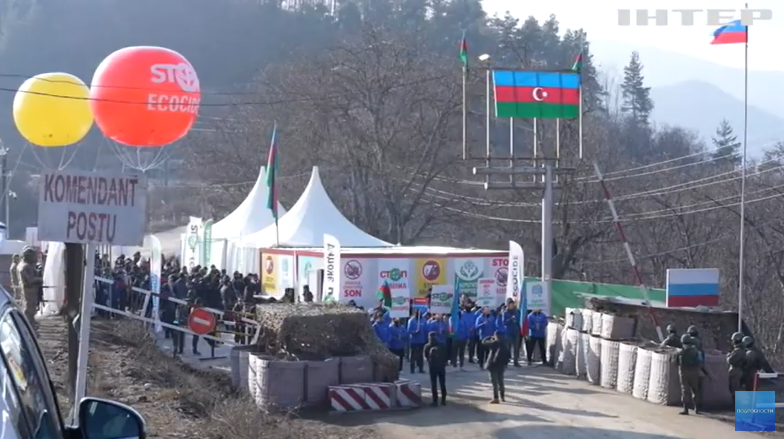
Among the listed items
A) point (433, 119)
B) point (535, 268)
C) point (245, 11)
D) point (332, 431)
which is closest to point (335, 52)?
point (433, 119)

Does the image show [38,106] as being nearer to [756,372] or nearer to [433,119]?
[756,372]

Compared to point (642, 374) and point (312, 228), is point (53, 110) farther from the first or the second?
point (312, 228)

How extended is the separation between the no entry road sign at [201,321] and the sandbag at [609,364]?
800 centimetres

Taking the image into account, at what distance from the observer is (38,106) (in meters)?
20.0

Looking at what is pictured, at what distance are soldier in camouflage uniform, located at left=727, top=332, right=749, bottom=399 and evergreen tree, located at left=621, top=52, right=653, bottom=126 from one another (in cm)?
9601

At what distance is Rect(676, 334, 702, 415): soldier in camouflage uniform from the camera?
56.2 feet

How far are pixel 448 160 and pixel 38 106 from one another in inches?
1209

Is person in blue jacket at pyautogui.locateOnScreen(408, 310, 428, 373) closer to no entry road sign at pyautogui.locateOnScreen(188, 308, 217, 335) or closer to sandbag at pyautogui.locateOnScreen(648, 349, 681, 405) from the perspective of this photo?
no entry road sign at pyautogui.locateOnScreen(188, 308, 217, 335)

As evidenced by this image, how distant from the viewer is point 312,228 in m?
33.7

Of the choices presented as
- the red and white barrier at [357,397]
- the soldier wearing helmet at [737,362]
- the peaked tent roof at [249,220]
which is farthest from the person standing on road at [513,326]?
the peaked tent roof at [249,220]

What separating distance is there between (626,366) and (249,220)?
20.6m

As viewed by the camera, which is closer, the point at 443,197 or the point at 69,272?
the point at 69,272

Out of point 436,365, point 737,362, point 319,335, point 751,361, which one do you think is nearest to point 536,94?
point 436,365

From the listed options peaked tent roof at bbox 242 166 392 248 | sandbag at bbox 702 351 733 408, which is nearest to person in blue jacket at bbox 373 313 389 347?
sandbag at bbox 702 351 733 408
